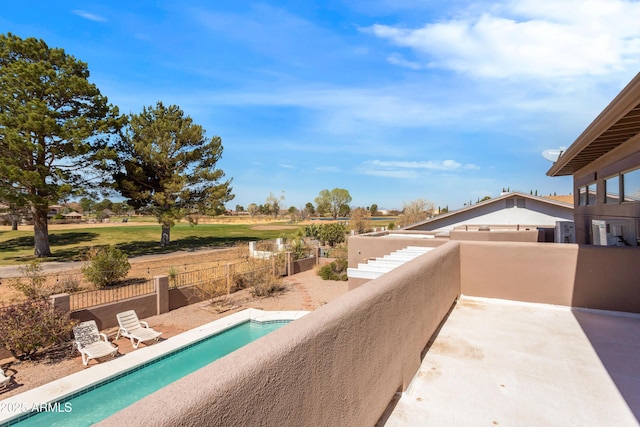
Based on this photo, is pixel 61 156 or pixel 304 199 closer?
pixel 61 156

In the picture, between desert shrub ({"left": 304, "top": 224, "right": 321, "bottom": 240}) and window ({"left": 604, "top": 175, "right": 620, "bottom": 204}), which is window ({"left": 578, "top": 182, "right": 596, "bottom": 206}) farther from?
desert shrub ({"left": 304, "top": 224, "right": 321, "bottom": 240})

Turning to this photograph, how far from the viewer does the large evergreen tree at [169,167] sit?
29812 mm

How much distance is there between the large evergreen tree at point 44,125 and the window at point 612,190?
2740cm

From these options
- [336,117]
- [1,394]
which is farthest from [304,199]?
[1,394]

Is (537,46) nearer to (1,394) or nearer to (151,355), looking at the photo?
(151,355)

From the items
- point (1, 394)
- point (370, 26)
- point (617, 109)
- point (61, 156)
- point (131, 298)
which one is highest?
point (370, 26)

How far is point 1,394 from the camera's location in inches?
321

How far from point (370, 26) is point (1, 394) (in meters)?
17.3

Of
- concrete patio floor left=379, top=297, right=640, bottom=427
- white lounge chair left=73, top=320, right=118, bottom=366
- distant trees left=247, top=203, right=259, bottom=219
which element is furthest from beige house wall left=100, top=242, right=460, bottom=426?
distant trees left=247, top=203, right=259, bottom=219

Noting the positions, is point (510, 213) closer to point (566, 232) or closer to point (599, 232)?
point (566, 232)

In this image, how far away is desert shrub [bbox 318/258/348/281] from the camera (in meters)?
22.2

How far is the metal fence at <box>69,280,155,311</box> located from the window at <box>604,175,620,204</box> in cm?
1631

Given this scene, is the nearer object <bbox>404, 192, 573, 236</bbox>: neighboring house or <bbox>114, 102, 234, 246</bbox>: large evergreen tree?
<bbox>404, 192, 573, 236</bbox>: neighboring house

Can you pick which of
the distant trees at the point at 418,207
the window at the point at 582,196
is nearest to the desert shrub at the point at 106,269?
the window at the point at 582,196
